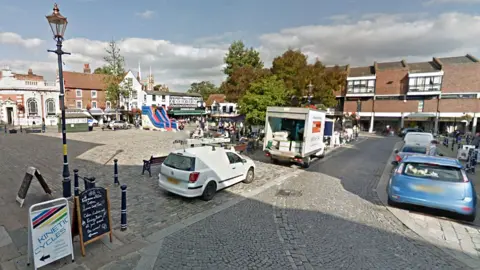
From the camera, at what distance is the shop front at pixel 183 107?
47938mm

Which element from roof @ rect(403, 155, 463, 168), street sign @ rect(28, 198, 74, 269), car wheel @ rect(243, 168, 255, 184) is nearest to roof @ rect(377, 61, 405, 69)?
roof @ rect(403, 155, 463, 168)

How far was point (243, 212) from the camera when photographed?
19.9 ft

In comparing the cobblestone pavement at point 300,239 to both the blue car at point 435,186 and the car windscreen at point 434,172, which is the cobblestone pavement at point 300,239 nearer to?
the blue car at point 435,186

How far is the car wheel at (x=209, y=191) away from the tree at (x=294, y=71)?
1770 centimetres

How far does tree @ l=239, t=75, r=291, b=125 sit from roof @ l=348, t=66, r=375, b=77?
31008 millimetres

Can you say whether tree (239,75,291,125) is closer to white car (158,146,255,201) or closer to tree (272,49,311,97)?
tree (272,49,311,97)

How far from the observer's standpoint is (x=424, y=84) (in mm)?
36188

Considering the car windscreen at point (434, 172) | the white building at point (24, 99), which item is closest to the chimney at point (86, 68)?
the white building at point (24, 99)

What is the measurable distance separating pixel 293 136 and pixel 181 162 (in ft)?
26.8

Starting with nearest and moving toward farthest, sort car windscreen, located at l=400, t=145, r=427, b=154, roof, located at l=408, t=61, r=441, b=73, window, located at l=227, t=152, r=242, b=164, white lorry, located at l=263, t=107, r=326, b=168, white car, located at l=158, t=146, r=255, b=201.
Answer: white car, located at l=158, t=146, r=255, b=201 < window, located at l=227, t=152, r=242, b=164 < white lorry, located at l=263, t=107, r=326, b=168 < car windscreen, located at l=400, t=145, r=427, b=154 < roof, located at l=408, t=61, r=441, b=73

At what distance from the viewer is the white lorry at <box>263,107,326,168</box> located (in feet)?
35.3

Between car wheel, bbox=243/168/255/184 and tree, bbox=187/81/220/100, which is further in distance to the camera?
tree, bbox=187/81/220/100

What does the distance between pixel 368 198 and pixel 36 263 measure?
8.08 m

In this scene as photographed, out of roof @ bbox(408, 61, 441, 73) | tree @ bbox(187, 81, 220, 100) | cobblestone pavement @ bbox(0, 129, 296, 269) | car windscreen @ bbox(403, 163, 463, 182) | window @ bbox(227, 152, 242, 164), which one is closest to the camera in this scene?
cobblestone pavement @ bbox(0, 129, 296, 269)
